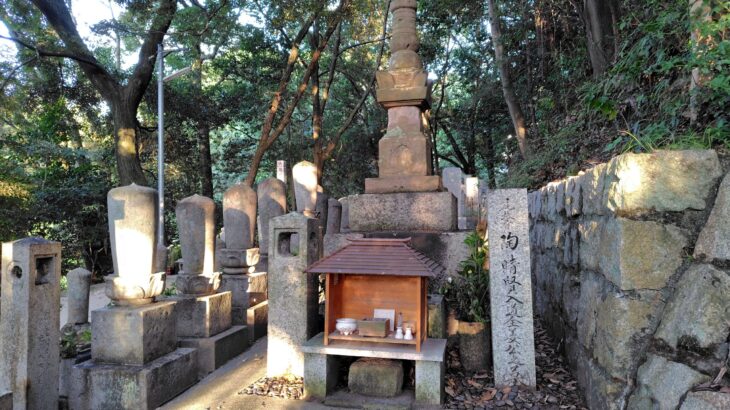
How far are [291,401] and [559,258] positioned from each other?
3382mm

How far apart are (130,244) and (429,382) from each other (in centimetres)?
318

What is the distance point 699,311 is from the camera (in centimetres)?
254

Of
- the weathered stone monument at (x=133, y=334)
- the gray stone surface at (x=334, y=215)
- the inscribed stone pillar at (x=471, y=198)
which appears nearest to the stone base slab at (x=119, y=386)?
the weathered stone monument at (x=133, y=334)

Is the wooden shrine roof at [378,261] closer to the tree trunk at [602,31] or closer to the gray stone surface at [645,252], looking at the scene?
the gray stone surface at [645,252]

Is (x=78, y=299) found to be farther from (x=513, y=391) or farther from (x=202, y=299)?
(x=513, y=391)

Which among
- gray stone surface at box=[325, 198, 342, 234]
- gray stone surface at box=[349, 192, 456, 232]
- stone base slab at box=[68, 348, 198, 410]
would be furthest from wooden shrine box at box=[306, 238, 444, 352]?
gray stone surface at box=[325, 198, 342, 234]

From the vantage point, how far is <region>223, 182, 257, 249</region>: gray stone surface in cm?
659

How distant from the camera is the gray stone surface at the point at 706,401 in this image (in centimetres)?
230

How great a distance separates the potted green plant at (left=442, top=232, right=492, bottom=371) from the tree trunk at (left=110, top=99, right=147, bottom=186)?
9848 millimetres

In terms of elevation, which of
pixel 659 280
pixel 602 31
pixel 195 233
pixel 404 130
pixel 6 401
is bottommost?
pixel 6 401

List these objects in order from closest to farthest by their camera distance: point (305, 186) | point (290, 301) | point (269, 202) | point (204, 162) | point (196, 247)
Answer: point (290, 301) < point (196, 247) < point (269, 202) < point (305, 186) < point (204, 162)

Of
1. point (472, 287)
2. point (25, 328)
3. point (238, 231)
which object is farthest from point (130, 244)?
point (472, 287)

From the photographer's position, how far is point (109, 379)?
12.9ft

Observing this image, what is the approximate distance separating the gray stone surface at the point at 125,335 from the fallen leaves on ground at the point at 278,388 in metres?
1.00
